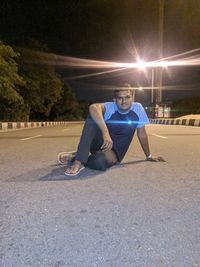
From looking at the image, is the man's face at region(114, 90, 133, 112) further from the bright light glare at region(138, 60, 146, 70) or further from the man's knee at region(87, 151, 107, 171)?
the bright light glare at region(138, 60, 146, 70)

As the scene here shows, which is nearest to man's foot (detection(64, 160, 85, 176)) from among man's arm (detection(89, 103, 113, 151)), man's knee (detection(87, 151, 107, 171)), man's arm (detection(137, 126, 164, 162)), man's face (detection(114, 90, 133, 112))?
man's knee (detection(87, 151, 107, 171))

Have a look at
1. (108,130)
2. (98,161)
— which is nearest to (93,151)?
(98,161)

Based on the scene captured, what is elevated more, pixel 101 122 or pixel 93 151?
pixel 101 122

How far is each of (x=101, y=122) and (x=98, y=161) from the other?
701 mm

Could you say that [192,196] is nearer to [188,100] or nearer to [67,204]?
[67,204]

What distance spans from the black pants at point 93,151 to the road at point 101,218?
0.14 meters

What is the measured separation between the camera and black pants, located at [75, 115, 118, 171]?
19.2ft

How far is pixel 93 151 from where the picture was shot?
632 cm

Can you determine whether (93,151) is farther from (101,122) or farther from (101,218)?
(101,218)

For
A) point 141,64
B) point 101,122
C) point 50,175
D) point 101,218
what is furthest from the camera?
point 141,64

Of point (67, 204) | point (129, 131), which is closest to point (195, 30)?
point (129, 131)

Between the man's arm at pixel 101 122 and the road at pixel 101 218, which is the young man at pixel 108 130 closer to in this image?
the man's arm at pixel 101 122

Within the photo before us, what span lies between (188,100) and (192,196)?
169 metres

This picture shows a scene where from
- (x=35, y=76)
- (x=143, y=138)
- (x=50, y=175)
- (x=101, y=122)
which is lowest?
(x=50, y=175)
